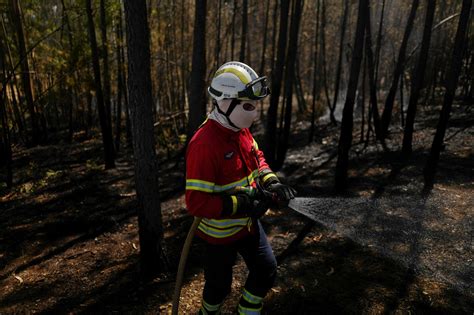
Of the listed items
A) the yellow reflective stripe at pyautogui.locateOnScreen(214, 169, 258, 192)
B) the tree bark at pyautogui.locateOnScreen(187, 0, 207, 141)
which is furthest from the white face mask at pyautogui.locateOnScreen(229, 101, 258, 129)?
the tree bark at pyautogui.locateOnScreen(187, 0, 207, 141)

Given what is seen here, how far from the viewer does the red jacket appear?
7.42 feet

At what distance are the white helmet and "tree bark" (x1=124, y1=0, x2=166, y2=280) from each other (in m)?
1.34

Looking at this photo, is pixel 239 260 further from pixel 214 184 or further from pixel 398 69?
pixel 398 69

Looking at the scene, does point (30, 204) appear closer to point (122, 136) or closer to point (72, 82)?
point (72, 82)

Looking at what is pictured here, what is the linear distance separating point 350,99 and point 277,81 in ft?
6.57

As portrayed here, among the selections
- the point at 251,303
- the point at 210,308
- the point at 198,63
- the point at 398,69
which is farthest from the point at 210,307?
the point at 398,69

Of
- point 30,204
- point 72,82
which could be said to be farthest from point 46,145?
point 30,204

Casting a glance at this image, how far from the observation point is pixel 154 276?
4047 millimetres

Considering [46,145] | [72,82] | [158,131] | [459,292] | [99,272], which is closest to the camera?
[459,292]

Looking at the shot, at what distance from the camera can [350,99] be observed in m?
6.63

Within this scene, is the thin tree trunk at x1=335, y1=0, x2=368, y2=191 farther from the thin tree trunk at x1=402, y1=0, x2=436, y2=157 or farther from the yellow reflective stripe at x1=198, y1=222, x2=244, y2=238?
the yellow reflective stripe at x1=198, y1=222, x2=244, y2=238

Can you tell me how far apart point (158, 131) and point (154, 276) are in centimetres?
925

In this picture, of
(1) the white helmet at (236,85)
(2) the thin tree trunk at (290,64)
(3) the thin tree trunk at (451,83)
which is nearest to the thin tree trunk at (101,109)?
(2) the thin tree trunk at (290,64)

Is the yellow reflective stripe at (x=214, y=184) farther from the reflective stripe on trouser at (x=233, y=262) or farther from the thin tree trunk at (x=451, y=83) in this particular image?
the thin tree trunk at (x=451, y=83)
